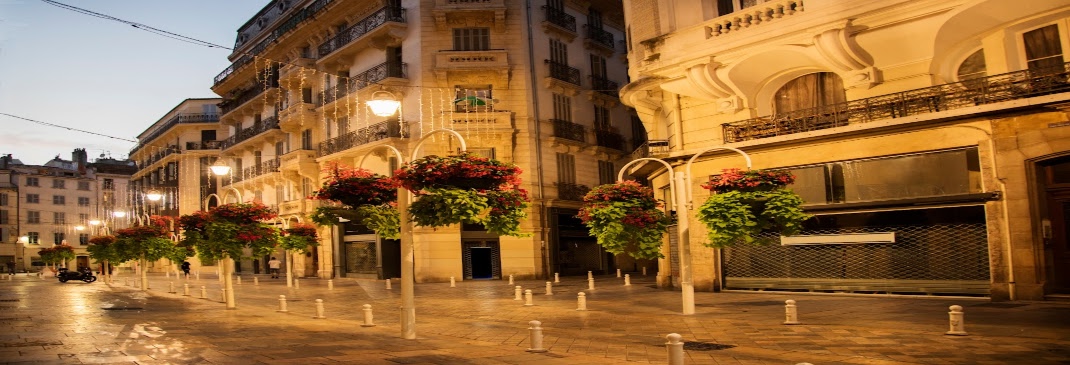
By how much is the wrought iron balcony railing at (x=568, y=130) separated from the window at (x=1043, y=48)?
23.5 metres

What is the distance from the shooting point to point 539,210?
37281mm

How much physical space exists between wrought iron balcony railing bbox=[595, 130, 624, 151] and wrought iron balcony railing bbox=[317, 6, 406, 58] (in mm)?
12453

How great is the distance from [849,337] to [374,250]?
31.9 metres

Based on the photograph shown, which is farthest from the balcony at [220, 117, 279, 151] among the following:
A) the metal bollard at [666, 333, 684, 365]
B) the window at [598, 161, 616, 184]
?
the metal bollard at [666, 333, 684, 365]

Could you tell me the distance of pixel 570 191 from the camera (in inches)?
1542

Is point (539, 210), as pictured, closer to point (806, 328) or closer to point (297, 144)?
point (297, 144)

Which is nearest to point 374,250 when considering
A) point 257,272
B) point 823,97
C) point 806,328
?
point 257,272

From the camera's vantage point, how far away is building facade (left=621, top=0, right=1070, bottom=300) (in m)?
16.5

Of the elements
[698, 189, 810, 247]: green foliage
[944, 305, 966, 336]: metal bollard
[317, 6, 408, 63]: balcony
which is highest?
[317, 6, 408, 63]: balcony

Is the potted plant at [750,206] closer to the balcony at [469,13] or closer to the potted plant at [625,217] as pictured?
the potted plant at [625,217]

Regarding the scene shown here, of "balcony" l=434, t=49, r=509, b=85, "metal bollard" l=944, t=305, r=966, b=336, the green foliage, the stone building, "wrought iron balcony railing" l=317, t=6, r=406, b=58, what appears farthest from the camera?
"wrought iron balcony railing" l=317, t=6, r=406, b=58

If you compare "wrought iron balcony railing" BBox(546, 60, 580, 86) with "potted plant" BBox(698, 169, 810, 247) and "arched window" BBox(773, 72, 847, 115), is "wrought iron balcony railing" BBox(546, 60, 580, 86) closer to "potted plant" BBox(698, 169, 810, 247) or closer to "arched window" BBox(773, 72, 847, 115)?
"arched window" BBox(773, 72, 847, 115)

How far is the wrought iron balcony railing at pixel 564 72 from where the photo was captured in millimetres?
38156

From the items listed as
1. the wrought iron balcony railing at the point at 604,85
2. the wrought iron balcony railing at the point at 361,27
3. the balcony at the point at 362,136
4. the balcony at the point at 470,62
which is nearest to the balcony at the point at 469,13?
the balcony at the point at 470,62
